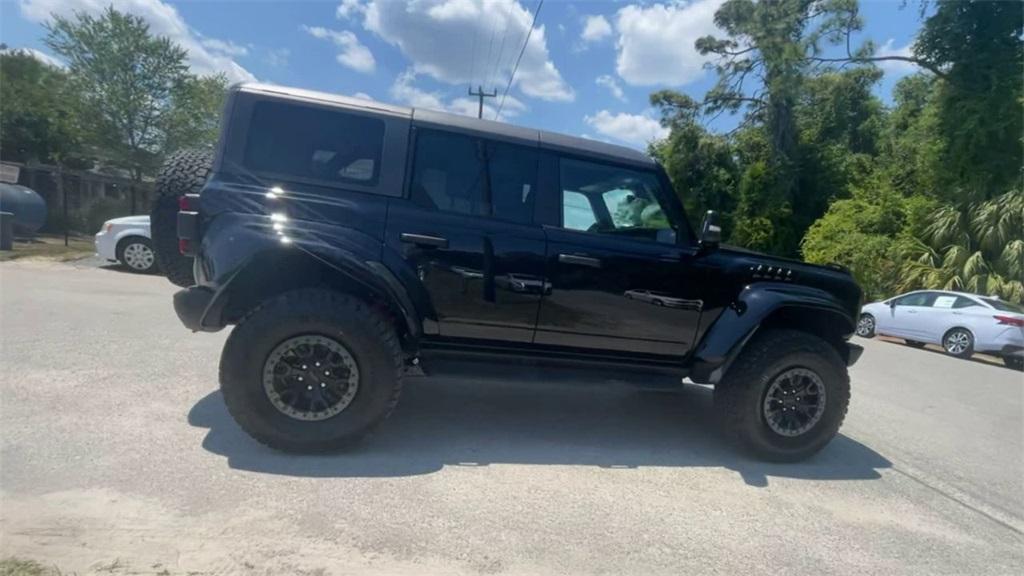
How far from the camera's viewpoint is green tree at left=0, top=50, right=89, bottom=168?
2225 cm

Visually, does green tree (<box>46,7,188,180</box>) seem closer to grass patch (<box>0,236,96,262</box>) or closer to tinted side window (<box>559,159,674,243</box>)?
grass patch (<box>0,236,96,262</box>)

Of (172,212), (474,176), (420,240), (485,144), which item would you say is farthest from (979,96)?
(172,212)

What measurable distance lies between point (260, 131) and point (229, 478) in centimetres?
209

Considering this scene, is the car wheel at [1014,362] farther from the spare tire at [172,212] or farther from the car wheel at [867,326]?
the spare tire at [172,212]

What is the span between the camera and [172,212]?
13.3 ft

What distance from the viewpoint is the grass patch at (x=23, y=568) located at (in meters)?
2.25

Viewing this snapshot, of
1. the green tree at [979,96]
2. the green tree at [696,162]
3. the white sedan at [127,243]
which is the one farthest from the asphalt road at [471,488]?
the green tree at [696,162]

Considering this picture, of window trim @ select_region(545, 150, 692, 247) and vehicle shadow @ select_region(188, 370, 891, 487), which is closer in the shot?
vehicle shadow @ select_region(188, 370, 891, 487)

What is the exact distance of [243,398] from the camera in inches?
133

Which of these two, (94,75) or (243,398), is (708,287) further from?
(94,75)

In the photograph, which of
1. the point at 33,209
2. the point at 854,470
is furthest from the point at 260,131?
the point at 33,209

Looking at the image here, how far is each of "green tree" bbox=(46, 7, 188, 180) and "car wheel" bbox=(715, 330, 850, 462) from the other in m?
26.1

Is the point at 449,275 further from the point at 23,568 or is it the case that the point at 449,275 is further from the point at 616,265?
the point at 23,568

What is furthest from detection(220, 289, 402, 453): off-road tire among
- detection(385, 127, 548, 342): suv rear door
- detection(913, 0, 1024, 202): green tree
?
detection(913, 0, 1024, 202): green tree
